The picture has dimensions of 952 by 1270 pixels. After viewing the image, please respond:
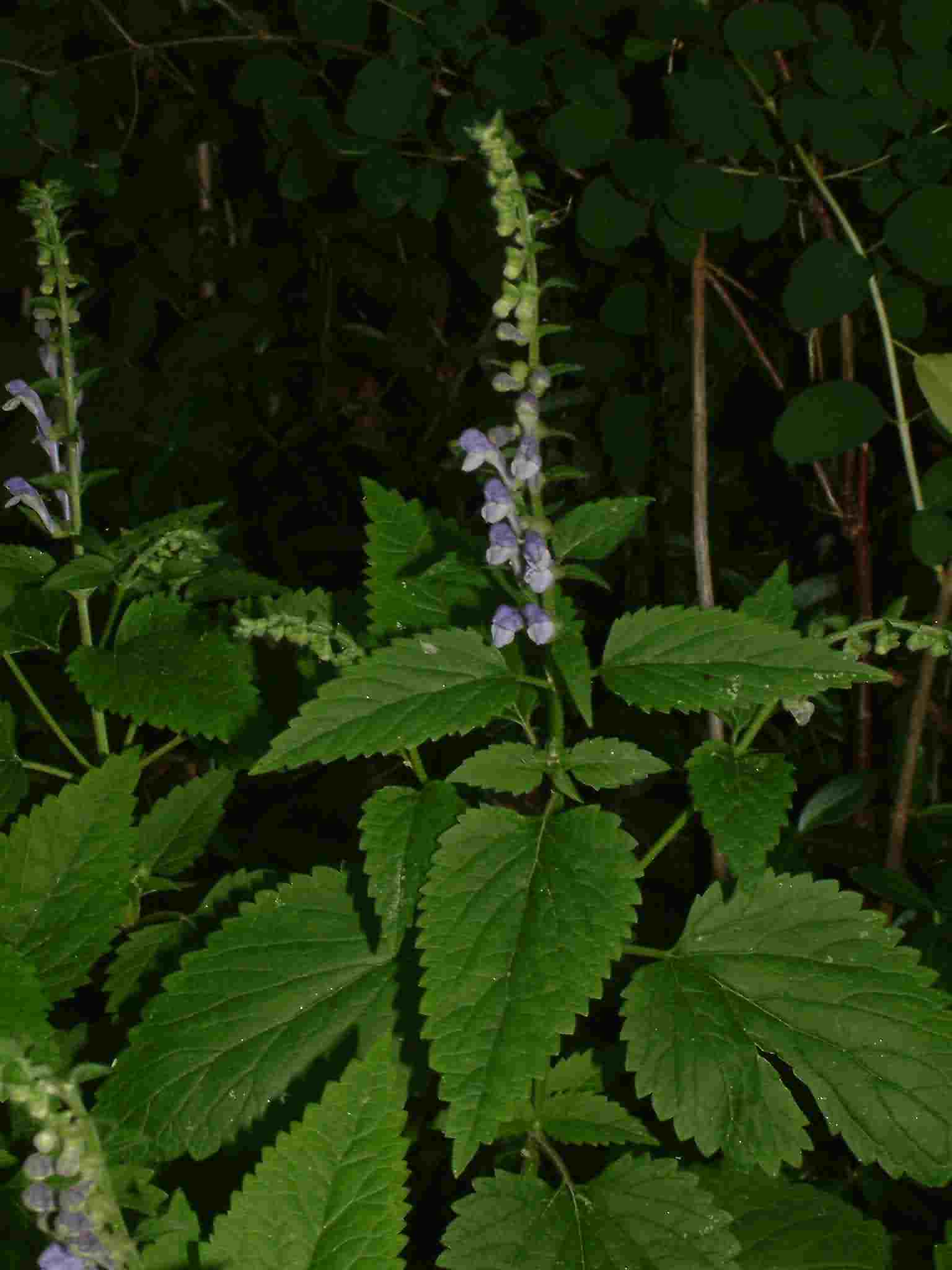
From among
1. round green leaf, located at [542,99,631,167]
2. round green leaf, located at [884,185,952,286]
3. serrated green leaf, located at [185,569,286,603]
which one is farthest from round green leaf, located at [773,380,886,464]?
serrated green leaf, located at [185,569,286,603]

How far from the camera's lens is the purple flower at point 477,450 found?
156 cm

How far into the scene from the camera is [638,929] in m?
2.63

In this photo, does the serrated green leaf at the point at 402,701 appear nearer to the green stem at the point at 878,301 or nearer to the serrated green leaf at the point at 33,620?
the serrated green leaf at the point at 33,620

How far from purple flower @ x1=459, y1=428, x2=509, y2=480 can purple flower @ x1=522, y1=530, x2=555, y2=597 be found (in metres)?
0.12

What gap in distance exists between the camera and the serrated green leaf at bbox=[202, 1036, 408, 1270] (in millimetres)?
1172

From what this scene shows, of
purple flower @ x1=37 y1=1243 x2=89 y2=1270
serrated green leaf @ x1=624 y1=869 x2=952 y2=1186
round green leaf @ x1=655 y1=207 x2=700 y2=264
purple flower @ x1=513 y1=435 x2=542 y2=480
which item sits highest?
round green leaf @ x1=655 y1=207 x2=700 y2=264

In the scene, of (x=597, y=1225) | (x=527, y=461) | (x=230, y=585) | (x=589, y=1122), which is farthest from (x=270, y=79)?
(x=597, y=1225)

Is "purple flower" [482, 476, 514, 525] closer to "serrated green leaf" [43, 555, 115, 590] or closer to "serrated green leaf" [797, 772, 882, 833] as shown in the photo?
"serrated green leaf" [43, 555, 115, 590]

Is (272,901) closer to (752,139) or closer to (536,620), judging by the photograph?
(536,620)

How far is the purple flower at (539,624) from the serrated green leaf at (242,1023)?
1.59 ft

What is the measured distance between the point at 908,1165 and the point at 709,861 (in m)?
1.25

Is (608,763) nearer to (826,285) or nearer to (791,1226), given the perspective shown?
(791,1226)

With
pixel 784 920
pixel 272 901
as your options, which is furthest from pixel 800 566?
pixel 272 901

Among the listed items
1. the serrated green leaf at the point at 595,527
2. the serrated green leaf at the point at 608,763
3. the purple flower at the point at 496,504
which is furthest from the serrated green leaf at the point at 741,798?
the purple flower at the point at 496,504
